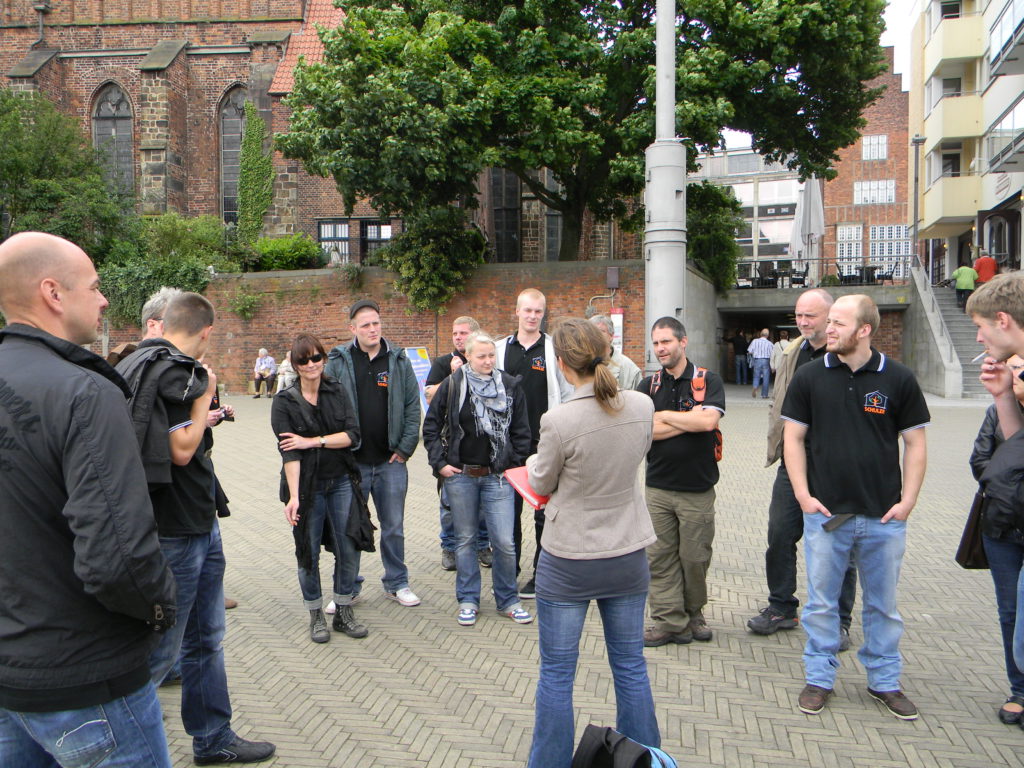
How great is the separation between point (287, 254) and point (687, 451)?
20965mm

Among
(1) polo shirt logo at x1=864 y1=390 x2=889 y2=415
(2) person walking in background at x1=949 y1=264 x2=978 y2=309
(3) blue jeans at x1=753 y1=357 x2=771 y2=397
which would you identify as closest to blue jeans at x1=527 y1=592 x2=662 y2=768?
(1) polo shirt logo at x1=864 y1=390 x2=889 y2=415

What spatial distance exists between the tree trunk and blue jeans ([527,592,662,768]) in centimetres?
1862

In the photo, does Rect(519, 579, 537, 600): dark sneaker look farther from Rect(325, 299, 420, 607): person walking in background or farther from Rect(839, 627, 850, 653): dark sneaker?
Answer: Rect(839, 627, 850, 653): dark sneaker

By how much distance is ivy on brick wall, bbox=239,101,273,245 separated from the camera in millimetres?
28938

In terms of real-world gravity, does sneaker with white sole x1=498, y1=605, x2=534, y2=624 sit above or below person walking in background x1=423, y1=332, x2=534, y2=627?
below

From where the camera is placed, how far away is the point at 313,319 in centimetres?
2203

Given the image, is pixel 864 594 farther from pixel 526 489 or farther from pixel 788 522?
pixel 526 489

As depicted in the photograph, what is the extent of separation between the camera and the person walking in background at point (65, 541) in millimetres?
1812

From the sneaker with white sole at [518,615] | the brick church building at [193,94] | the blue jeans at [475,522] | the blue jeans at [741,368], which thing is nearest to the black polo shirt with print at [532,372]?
the blue jeans at [475,522]

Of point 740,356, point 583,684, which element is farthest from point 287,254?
point 583,684

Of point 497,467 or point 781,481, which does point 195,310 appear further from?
point 781,481

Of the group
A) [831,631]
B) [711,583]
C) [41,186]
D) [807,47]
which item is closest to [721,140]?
[807,47]

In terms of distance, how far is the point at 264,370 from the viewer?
22016 mm

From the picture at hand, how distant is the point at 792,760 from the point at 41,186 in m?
26.9
